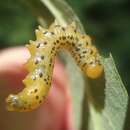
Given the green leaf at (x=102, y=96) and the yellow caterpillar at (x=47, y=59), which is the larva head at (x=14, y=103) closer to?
the yellow caterpillar at (x=47, y=59)

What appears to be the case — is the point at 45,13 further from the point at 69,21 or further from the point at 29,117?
the point at 29,117

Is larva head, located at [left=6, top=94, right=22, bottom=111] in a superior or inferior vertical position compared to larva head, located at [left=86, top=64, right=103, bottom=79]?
inferior

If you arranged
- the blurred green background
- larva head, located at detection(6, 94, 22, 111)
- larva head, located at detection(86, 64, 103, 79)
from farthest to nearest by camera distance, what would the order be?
the blurred green background
larva head, located at detection(86, 64, 103, 79)
larva head, located at detection(6, 94, 22, 111)

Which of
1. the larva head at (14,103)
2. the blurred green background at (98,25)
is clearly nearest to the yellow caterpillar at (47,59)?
the larva head at (14,103)

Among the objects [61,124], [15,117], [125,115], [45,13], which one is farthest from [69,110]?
[125,115]

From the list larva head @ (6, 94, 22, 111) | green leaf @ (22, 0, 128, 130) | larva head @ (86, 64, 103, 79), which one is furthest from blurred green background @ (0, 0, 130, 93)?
larva head @ (6, 94, 22, 111)

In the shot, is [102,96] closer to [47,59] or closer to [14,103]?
[47,59]

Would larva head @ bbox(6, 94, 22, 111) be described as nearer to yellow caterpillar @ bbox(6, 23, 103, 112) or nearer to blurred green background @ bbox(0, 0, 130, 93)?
yellow caterpillar @ bbox(6, 23, 103, 112)
